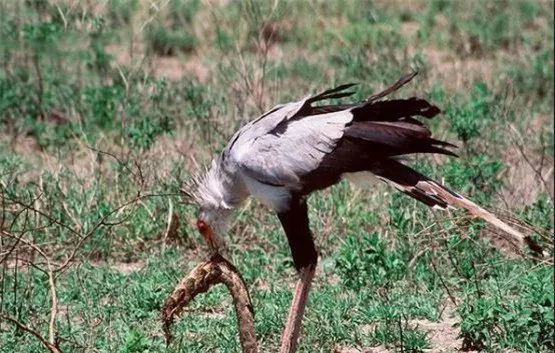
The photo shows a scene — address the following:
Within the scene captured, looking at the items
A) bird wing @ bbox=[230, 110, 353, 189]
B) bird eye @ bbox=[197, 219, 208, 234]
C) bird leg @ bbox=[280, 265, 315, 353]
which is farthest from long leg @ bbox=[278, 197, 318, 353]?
bird eye @ bbox=[197, 219, 208, 234]

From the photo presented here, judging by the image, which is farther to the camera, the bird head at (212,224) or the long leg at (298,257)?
the bird head at (212,224)

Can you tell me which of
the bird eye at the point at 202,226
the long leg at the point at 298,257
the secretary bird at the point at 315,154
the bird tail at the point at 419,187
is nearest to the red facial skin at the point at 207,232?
the bird eye at the point at 202,226

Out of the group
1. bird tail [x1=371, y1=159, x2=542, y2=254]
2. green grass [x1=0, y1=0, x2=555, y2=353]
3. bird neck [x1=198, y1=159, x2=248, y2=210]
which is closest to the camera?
bird tail [x1=371, y1=159, x2=542, y2=254]

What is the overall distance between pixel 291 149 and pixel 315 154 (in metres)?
0.10

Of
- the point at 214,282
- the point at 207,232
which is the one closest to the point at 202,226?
the point at 207,232

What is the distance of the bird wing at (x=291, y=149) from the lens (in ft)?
15.9

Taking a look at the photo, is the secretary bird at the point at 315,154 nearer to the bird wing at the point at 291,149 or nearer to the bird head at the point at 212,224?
the bird wing at the point at 291,149

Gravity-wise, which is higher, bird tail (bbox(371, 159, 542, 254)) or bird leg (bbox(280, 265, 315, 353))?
bird tail (bbox(371, 159, 542, 254))

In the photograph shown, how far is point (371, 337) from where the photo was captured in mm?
5164

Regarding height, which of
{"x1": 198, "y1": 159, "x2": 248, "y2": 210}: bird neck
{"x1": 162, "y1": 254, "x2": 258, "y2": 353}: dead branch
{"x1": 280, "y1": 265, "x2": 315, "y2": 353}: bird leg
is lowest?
{"x1": 280, "y1": 265, "x2": 315, "y2": 353}: bird leg

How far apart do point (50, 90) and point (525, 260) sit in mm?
3741

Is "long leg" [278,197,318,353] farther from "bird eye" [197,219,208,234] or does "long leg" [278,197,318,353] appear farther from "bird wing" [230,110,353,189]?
"bird eye" [197,219,208,234]

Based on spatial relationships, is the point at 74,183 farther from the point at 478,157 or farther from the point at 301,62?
the point at 301,62

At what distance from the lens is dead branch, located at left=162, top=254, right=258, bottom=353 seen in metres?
4.70
